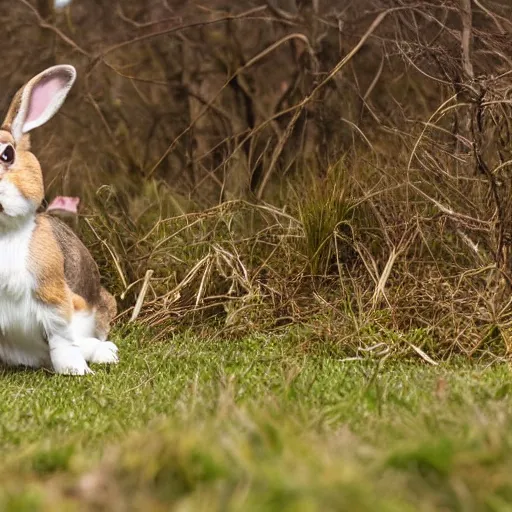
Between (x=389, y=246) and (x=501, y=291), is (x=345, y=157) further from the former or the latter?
(x=501, y=291)

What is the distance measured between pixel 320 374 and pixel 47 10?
→ 14.0 ft

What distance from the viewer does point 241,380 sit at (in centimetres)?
313

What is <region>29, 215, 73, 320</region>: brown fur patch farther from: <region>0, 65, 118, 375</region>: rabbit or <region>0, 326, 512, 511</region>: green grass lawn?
<region>0, 326, 512, 511</region>: green grass lawn

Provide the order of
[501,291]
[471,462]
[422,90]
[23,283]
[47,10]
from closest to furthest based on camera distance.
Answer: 1. [471,462]
2. [23,283]
3. [501,291]
4. [422,90]
5. [47,10]

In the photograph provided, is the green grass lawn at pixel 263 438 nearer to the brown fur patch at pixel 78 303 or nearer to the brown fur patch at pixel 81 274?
the brown fur patch at pixel 78 303

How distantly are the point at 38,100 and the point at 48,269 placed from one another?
2.11 ft

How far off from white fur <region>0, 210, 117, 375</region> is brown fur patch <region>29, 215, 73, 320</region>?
20 mm

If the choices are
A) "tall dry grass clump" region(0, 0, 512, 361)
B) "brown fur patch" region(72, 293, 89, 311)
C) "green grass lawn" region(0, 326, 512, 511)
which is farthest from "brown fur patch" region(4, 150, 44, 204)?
"tall dry grass clump" region(0, 0, 512, 361)

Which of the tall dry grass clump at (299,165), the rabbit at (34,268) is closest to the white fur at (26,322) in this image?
the rabbit at (34,268)

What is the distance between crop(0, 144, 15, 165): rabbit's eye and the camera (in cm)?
336

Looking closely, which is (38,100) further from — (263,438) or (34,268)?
(263,438)

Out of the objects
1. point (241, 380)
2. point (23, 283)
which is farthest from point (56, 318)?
point (241, 380)

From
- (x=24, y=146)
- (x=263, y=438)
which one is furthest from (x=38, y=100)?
(x=263, y=438)

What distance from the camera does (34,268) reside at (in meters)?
3.39
